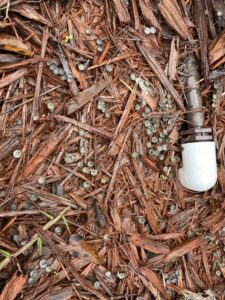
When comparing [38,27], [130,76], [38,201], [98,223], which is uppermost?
[38,27]

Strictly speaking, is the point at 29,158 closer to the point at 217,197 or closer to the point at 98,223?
the point at 98,223

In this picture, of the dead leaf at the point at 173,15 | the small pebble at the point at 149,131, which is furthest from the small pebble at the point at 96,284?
the dead leaf at the point at 173,15

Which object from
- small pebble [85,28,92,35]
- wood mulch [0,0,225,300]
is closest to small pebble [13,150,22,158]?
wood mulch [0,0,225,300]

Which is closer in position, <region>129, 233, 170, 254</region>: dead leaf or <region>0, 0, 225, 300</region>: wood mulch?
<region>0, 0, 225, 300</region>: wood mulch

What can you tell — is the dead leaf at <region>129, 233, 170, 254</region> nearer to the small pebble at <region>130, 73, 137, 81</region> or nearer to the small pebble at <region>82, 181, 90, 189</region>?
the small pebble at <region>82, 181, 90, 189</region>

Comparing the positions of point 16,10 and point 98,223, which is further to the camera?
point 98,223

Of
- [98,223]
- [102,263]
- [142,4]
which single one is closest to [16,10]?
[142,4]

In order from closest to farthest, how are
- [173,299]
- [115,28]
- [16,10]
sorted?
[16,10] < [115,28] < [173,299]
